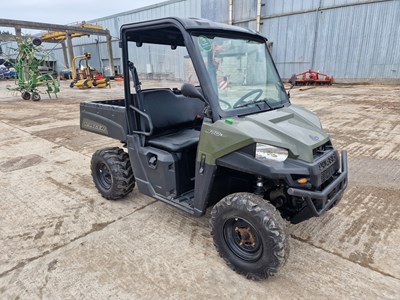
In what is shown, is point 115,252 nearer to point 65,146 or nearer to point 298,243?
point 298,243

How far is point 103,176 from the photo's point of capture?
3.55 meters

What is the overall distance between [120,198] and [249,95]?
1.97m

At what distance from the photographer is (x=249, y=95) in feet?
8.25

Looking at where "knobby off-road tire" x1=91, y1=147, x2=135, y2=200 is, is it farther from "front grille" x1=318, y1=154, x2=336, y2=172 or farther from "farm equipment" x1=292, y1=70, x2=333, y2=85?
"farm equipment" x1=292, y1=70, x2=333, y2=85

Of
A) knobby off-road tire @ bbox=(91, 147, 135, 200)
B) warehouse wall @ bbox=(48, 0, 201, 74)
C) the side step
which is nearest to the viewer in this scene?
the side step

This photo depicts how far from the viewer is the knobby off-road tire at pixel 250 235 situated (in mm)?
1964

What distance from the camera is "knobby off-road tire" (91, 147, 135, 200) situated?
10.5 ft

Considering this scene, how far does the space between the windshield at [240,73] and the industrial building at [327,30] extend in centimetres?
1609

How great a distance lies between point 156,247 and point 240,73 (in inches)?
68.8

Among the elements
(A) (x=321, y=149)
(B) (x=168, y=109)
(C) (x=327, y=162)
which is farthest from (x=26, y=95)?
(C) (x=327, y=162)

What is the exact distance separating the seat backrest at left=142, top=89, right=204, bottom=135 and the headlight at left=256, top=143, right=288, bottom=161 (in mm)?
1308

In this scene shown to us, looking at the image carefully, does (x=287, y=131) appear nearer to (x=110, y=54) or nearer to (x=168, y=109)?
(x=168, y=109)

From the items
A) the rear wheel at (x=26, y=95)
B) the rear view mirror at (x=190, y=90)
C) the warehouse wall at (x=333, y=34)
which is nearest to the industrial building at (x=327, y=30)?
the warehouse wall at (x=333, y=34)

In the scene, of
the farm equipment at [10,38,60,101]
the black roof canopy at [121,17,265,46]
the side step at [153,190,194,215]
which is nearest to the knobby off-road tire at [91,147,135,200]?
the side step at [153,190,194,215]
